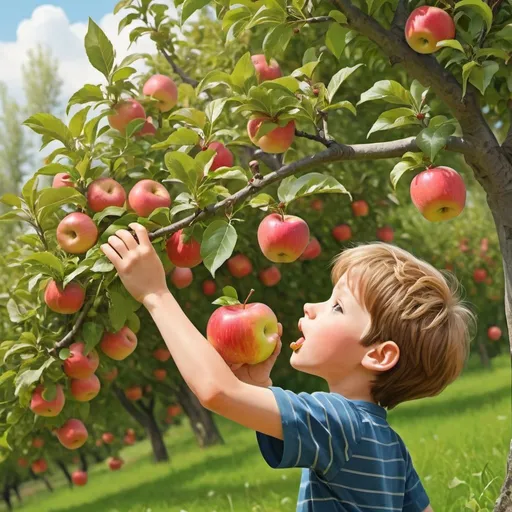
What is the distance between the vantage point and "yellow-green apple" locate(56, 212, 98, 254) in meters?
3.08

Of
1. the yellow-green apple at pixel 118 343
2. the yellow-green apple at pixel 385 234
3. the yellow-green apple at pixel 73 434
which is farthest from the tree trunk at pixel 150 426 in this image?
the yellow-green apple at pixel 118 343

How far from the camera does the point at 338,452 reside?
187cm

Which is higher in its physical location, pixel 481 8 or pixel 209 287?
pixel 481 8

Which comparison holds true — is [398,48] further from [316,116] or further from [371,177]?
[371,177]

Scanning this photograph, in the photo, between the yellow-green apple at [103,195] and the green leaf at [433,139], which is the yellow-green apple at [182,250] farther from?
the green leaf at [433,139]

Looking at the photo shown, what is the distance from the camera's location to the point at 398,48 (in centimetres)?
292

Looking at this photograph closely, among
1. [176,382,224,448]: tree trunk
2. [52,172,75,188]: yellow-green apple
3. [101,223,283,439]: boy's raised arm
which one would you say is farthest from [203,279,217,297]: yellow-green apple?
[176,382,224,448]: tree trunk

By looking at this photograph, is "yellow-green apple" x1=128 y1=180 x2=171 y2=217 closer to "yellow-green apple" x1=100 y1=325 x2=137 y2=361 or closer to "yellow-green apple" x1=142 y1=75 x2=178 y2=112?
"yellow-green apple" x1=100 y1=325 x2=137 y2=361

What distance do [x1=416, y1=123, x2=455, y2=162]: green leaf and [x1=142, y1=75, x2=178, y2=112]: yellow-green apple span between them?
1.81m

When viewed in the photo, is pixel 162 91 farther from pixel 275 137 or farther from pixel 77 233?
pixel 275 137

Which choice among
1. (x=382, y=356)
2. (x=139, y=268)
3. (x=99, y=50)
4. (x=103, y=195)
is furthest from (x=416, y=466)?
(x=139, y=268)

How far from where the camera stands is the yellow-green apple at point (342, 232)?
23.3 ft

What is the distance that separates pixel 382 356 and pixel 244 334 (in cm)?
37

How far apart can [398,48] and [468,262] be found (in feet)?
44.3
